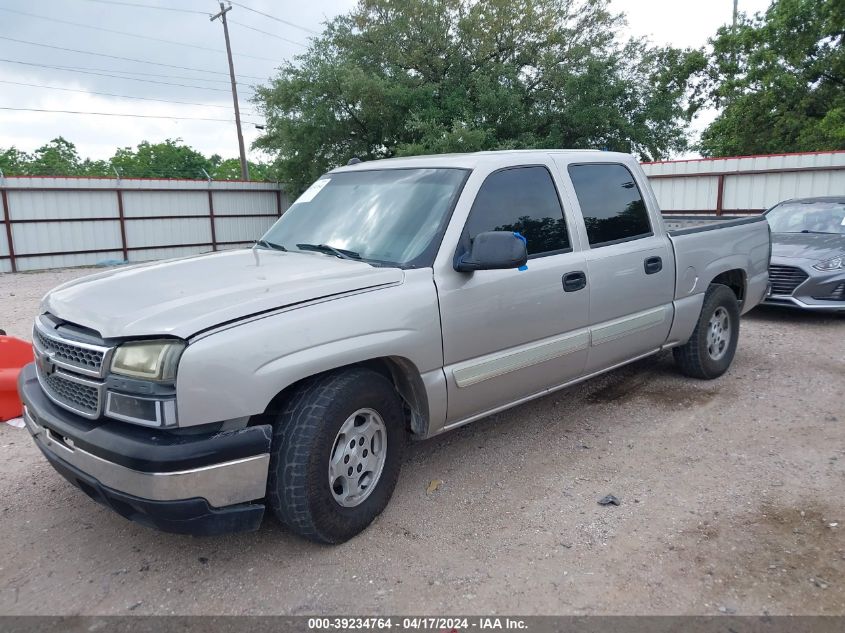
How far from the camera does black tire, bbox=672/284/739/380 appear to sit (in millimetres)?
5523

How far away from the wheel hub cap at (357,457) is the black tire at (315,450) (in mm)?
57

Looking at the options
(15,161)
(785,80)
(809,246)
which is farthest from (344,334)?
(15,161)

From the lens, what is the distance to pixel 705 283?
17.7ft

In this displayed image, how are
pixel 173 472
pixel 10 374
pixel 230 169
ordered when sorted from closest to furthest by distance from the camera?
1. pixel 173 472
2. pixel 10 374
3. pixel 230 169

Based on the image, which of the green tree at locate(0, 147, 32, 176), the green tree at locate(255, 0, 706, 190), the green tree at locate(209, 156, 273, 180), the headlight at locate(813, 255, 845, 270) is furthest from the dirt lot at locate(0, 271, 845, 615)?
the green tree at locate(209, 156, 273, 180)

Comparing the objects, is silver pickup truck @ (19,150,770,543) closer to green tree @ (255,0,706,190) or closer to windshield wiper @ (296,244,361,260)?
windshield wiper @ (296,244,361,260)

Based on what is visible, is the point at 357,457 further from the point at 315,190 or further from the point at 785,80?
the point at 785,80

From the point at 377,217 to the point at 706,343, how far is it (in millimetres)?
3284

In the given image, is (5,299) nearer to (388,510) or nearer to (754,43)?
(388,510)

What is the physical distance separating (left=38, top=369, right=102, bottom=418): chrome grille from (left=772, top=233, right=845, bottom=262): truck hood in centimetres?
811

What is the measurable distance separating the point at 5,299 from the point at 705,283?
1149 centimetres

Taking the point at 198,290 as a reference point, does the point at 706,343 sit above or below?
below

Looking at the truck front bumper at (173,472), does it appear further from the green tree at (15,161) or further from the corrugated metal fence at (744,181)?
the green tree at (15,161)

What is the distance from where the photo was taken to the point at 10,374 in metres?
5.02
